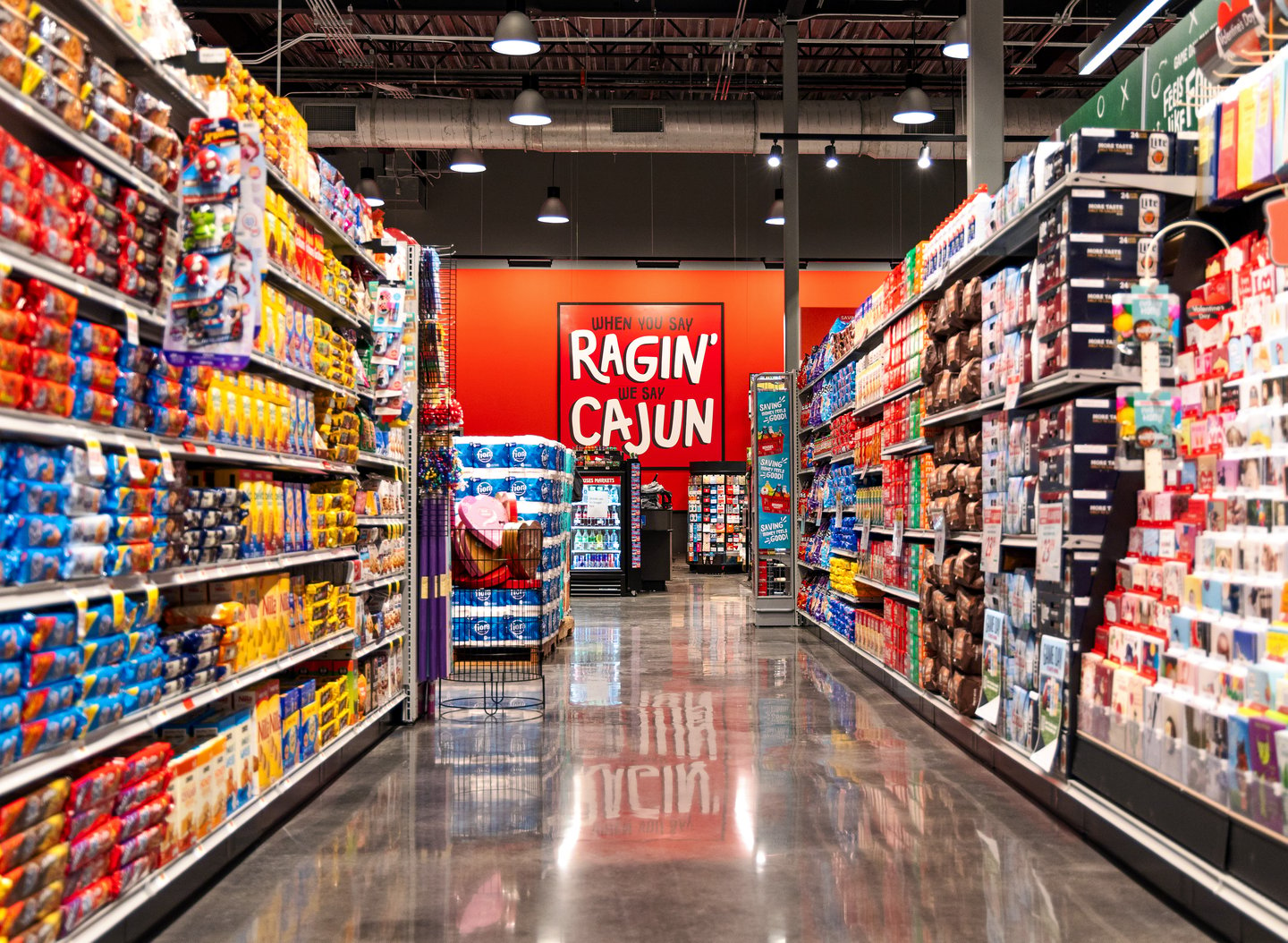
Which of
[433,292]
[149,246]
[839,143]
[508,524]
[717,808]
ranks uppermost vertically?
[839,143]

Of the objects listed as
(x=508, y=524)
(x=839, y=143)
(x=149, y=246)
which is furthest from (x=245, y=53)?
(x=149, y=246)

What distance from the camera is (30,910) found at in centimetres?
247

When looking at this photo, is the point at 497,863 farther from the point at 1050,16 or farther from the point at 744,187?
the point at 744,187

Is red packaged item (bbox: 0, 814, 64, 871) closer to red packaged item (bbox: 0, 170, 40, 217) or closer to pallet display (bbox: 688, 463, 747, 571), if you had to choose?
red packaged item (bbox: 0, 170, 40, 217)

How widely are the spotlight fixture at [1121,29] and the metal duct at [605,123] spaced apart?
6652 millimetres

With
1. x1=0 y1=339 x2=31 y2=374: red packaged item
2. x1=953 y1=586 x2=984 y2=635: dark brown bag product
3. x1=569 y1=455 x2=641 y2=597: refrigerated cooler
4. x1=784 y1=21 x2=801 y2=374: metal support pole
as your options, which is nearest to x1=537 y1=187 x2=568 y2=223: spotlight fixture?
x1=569 y1=455 x2=641 y2=597: refrigerated cooler

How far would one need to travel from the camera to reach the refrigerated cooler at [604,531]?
1598cm

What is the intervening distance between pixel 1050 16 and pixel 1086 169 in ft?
32.5

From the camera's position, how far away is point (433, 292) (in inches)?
262

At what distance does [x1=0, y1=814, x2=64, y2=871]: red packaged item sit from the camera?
2416mm

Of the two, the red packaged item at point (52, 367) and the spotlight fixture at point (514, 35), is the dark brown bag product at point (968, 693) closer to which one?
the red packaged item at point (52, 367)

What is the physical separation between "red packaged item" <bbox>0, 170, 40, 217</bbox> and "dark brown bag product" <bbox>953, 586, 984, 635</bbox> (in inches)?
169

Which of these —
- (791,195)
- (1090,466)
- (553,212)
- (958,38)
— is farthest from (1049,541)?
(553,212)

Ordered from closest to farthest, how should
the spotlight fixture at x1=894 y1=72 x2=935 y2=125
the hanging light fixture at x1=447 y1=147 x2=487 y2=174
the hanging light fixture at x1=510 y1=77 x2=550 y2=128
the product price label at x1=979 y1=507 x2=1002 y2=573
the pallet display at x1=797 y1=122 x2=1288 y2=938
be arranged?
the pallet display at x1=797 y1=122 x2=1288 y2=938 → the product price label at x1=979 y1=507 x2=1002 y2=573 → the spotlight fixture at x1=894 y1=72 x2=935 y2=125 → the hanging light fixture at x1=510 y1=77 x2=550 y2=128 → the hanging light fixture at x1=447 y1=147 x2=487 y2=174
